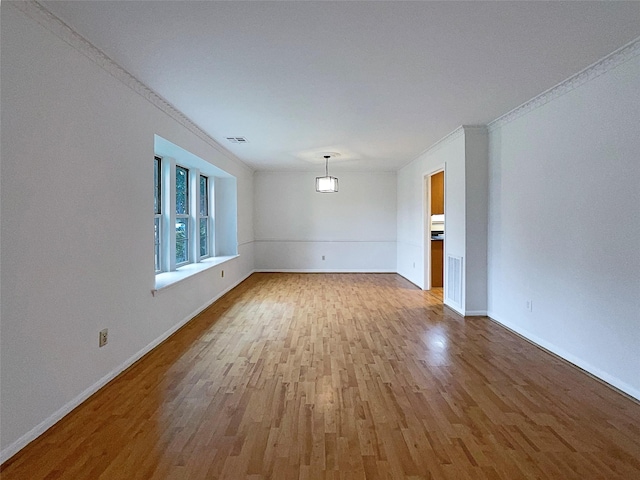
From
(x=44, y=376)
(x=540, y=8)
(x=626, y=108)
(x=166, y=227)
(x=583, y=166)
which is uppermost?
(x=540, y=8)

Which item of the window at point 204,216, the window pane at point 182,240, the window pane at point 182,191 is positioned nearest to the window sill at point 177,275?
the window pane at point 182,240

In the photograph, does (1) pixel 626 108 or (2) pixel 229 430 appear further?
(1) pixel 626 108

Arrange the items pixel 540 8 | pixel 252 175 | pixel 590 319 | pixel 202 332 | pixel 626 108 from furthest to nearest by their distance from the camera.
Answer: pixel 252 175 → pixel 202 332 → pixel 590 319 → pixel 626 108 → pixel 540 8

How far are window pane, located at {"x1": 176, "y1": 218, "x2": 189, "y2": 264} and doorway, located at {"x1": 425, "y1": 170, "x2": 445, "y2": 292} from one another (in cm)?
401

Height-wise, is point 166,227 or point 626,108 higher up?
point 626,108

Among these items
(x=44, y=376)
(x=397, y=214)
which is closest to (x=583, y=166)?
(x=44, y=376)

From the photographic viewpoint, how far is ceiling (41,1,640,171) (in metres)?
2.36

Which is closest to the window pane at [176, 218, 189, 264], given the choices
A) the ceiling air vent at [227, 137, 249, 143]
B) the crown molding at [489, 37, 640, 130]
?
the ceiling air vent at [227, 137, 249, 143]

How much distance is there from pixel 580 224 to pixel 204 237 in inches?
228

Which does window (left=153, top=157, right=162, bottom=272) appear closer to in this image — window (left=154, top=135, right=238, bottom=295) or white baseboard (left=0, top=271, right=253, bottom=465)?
window (left=154, top=135, right=238, bottom=295)

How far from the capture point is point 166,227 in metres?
5.33

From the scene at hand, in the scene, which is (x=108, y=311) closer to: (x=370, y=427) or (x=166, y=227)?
(x=370, y=427)

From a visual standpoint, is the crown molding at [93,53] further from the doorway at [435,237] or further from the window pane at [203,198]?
the doorway at [435,237]

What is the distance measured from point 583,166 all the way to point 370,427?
265cm
